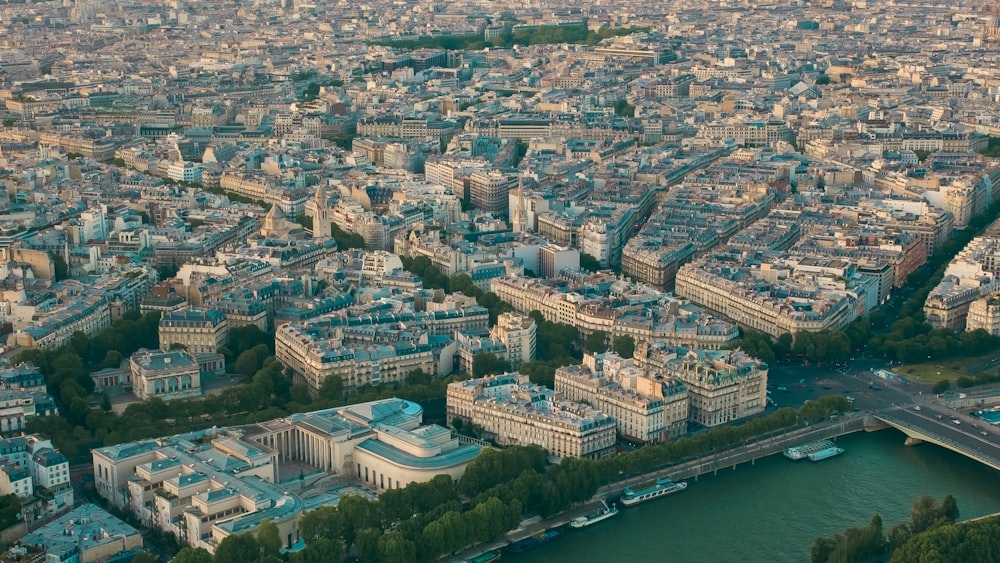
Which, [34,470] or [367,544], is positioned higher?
[34,470]

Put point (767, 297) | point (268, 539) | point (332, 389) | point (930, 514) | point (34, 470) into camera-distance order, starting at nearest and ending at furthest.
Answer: point (268, 539), point (930, 514), point (34, 470), point (332, 389), point (767, 297)

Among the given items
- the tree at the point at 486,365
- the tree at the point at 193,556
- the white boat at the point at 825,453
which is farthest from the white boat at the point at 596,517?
the tree at the point at 193,556

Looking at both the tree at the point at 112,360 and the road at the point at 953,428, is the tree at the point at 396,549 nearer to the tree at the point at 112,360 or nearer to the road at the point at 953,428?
the tree at the point at 112,360

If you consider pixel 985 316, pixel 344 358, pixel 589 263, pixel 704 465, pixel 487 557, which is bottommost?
pixel 487 557

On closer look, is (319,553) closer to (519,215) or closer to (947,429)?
(947,429)

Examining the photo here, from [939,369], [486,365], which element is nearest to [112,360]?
[486,365]
